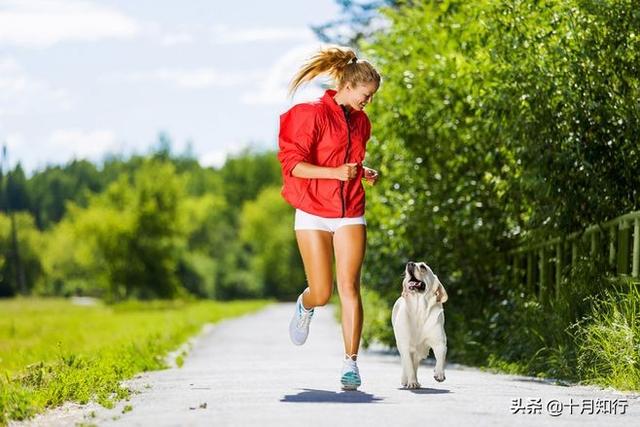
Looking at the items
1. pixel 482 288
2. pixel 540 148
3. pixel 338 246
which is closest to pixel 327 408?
pixel 338 246

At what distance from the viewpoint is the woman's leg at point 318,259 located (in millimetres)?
8836

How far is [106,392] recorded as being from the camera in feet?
29.3

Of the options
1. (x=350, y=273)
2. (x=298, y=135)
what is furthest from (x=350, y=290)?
(x=298, y=135)

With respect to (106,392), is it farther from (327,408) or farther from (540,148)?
(540,148)

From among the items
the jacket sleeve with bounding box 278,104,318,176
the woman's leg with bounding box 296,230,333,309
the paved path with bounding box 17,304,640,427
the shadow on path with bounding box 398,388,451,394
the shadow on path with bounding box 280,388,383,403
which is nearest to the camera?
the paved path with bounding box 17,304,640,427

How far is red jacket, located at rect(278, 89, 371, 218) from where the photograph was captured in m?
8.76

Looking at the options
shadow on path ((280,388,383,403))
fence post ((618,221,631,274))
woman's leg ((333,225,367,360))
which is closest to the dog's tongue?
woman's leg ((333,225,367,360))

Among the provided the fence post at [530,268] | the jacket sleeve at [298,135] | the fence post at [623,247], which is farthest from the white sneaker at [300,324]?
the fence post at [530,268]

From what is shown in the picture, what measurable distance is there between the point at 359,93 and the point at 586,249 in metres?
5.14

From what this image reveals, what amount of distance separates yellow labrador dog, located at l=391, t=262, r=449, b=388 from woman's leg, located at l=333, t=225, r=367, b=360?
0.96 feet

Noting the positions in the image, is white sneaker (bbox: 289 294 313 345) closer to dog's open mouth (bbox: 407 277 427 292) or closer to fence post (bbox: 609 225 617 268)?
dog's open mouth (bbox: 407 277 427 292)

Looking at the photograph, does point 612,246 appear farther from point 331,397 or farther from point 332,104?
point 331,397

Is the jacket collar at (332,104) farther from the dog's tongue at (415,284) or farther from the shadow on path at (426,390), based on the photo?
the shadow on path at (426,390)

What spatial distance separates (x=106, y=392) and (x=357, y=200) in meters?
2.25
